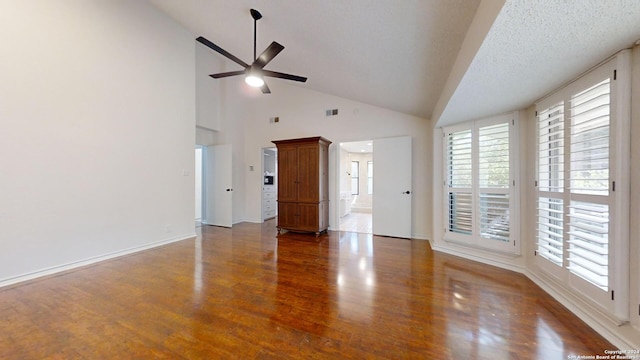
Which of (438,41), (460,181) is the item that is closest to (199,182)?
(460,181)

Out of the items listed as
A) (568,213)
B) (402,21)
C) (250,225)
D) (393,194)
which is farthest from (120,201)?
(568,213)

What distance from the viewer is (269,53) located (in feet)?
8.98

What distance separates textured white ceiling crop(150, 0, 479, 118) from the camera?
1798 millimetres

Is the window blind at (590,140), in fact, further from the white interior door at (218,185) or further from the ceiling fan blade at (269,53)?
the white interior door at (218,185)

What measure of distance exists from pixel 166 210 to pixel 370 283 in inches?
147

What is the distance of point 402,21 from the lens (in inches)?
72.9

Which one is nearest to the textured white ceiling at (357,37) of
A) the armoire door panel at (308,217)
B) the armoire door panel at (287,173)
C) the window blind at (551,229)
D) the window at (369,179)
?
the armoire door panel at (287,173)

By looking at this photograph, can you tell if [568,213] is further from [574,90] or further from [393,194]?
[393,194]

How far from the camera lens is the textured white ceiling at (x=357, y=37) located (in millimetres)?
1798

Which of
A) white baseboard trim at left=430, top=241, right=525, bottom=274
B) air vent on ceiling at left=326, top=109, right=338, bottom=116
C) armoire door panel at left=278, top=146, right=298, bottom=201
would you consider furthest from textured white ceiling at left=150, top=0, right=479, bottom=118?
white baseboard trim at left=430, top=241, right=525, bottom=274

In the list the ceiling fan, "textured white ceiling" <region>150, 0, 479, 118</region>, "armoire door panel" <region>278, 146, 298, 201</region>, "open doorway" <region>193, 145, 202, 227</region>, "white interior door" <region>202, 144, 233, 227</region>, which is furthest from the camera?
"open doorway" <region>193, 145, 202, 227</region>

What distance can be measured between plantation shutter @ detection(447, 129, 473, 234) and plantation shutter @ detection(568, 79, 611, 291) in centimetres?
131

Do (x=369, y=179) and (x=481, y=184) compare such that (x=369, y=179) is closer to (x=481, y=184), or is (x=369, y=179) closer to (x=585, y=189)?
(x=481, y=184)

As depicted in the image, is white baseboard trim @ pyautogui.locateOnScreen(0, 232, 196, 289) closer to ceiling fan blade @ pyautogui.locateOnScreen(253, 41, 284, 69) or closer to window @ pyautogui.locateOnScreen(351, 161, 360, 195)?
ceiling fan blade @ pyautogui.locateOnScreen(253, 41, 284, 69)
